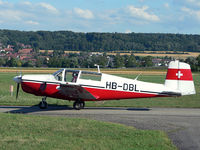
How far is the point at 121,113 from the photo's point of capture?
49.2 ft

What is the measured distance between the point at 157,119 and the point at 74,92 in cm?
434

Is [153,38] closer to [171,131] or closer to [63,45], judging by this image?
[63,45]

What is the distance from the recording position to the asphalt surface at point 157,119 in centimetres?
999

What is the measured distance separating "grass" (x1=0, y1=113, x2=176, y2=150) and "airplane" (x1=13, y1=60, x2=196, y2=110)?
386 cm

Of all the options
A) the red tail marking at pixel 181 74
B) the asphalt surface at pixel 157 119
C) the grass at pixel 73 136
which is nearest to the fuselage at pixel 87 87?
the red tail marking at pixel 181 74

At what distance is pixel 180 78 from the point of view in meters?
15.6

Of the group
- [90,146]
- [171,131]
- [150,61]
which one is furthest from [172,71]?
[150,61]

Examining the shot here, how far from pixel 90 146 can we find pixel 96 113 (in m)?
6.16

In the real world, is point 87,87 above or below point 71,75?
below

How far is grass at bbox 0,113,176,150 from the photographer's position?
8.73 metres

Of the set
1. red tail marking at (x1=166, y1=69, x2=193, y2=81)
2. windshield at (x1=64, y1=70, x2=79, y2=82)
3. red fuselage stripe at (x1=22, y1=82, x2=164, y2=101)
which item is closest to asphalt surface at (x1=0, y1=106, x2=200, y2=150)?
red fuselage stripe at (x1=22, y1=82, x2=164, y2=101)

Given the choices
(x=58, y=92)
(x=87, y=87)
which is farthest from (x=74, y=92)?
(x=58, y=92)

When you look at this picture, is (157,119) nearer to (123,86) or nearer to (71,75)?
(123,86)

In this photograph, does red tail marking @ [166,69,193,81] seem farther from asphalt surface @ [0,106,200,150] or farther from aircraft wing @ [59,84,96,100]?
aircraft wing @ [59,84,96,100]
